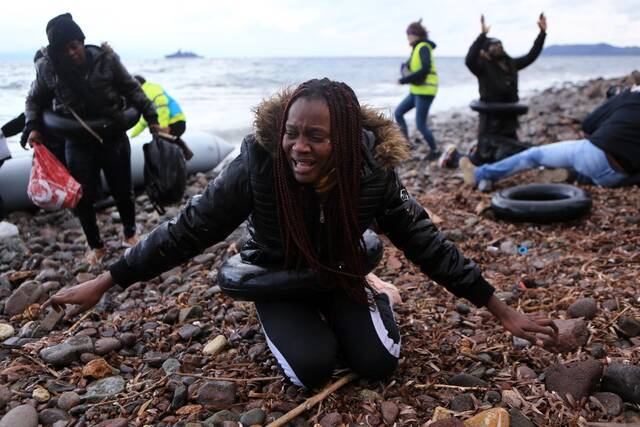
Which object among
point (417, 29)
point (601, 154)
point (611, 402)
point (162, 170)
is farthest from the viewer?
point (417, 29)

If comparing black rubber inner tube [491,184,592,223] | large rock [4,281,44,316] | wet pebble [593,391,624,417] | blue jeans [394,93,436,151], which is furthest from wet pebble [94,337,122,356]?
blue jeans [394,93,436,151]

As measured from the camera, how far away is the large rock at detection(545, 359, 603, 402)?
7.69ft

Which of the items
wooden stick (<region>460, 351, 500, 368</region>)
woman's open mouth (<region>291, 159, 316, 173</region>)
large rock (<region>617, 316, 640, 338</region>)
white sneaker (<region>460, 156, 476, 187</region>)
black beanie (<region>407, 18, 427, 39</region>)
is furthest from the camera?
black beanie (<region>407, 18, 427, 39</region>)

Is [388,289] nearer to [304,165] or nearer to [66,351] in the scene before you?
[304,165]

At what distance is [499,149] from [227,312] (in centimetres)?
481

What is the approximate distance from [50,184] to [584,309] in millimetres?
3918

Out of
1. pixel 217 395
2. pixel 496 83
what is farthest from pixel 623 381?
pixel 496 83

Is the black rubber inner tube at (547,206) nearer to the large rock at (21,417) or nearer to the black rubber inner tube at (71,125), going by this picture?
the black rubber inner tube at (71,125)

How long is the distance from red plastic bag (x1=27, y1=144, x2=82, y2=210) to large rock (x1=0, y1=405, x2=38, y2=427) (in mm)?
2279

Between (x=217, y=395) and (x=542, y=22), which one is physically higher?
(x=542, y=22)

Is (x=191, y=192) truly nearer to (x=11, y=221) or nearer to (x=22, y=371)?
(x=11, y=221)

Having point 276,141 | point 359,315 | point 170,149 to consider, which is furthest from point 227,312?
point 170,149

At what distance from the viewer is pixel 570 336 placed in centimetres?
272

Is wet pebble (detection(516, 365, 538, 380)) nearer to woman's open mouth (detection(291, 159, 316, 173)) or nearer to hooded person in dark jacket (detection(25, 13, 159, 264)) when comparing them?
woman's open mouth (detection(291, 159, 316, 173))
